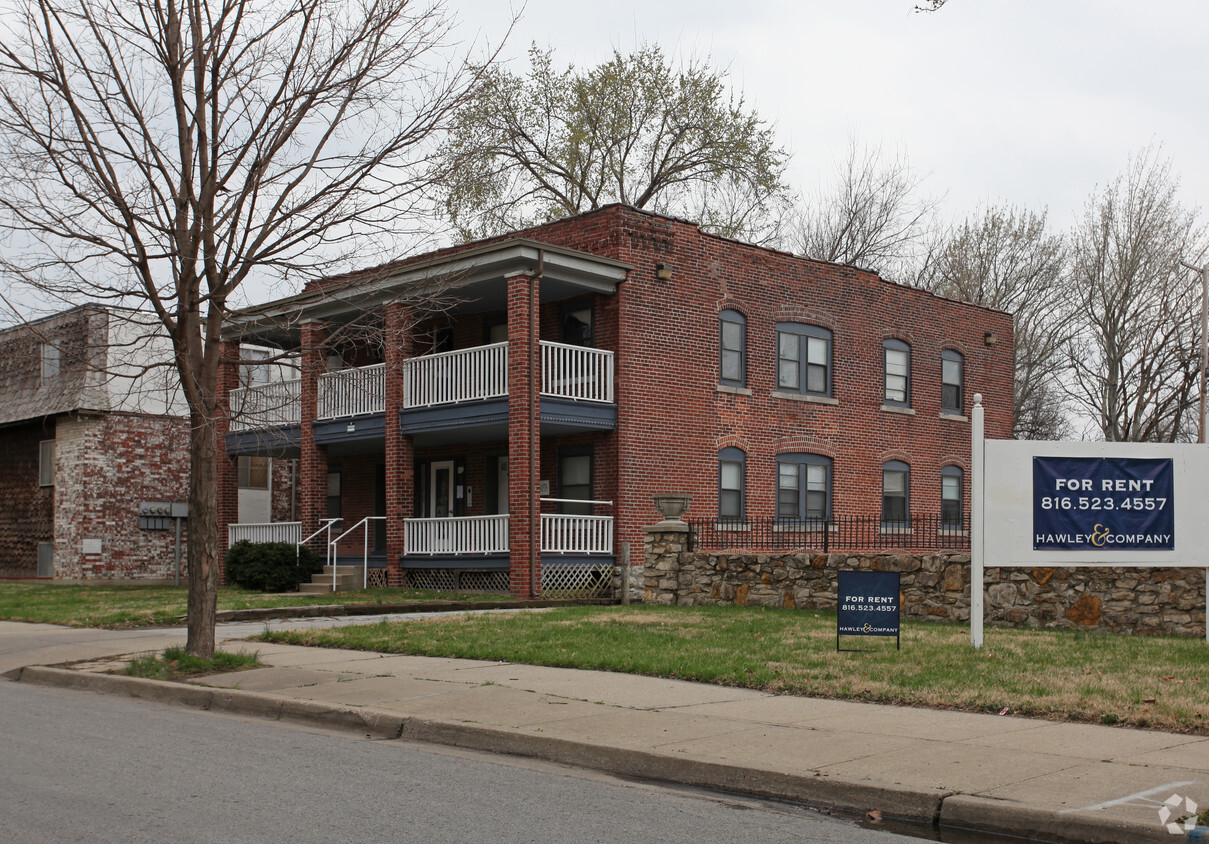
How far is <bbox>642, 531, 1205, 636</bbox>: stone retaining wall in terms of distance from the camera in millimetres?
14586

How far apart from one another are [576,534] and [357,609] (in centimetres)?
574

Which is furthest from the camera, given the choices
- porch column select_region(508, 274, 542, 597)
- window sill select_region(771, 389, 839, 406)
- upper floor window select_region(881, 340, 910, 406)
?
upper floor window select_region(881, 340, 910, 406)

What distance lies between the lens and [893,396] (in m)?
30.2

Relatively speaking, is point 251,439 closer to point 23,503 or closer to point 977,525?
point 23,503

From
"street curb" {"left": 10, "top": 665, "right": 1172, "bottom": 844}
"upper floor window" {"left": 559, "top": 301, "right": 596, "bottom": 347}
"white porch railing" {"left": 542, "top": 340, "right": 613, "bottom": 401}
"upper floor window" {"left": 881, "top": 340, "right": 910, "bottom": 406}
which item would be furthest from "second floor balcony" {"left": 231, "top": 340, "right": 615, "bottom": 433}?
"street curb" {"left": 10, "top": 665, "right": 1172, "bottom": 844}

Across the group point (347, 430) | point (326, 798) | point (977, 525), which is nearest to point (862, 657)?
point (977, 525)

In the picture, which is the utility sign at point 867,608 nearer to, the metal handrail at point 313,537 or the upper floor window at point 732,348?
the upper floor window at point 732,348

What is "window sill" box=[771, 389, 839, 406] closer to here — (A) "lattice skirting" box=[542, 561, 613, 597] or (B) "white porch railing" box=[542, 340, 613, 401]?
(B) "white porch railing" box=[542, 340, 613, 401]

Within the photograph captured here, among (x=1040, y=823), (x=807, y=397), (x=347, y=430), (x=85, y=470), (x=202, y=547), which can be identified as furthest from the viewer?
(x=85, y=470)

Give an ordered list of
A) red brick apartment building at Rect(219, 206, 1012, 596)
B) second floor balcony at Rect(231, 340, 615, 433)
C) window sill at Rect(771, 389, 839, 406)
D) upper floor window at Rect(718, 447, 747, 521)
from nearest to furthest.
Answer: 1. red brick apartment building at Rect(219, 206, 1012, 596)
2. second floor balcony at Rect(231, 340, 615, 433)
3. upper floor window at Rect(718, 447, 747, 521)
4. window sill at Rect(771, 389, 839, 406)

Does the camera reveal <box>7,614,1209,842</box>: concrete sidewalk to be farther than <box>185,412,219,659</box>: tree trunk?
No

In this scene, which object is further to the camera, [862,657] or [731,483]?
[731,483]

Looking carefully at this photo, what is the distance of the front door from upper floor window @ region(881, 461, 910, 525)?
1044cm

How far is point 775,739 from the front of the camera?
808 centimetres
